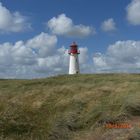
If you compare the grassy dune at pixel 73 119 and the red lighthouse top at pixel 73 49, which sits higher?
the red lighthouse top at pixel 73 49

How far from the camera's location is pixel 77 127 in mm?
12281

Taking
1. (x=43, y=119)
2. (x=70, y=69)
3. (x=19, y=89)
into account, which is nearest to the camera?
(x=43, y=119)

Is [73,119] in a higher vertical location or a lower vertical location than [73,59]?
lower

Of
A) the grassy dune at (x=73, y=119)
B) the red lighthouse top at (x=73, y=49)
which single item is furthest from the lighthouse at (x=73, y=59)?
the grassy dune at (x=73, y=119)

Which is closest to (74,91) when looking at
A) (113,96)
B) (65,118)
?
(113,96)

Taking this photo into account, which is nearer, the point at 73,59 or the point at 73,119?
the point at 73,119

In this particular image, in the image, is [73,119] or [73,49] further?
[73,49]

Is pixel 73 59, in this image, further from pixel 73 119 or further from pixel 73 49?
pixel 73 119

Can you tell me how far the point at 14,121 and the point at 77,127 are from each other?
2.16m

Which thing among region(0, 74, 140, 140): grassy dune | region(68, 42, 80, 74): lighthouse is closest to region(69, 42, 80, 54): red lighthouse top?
region(68, 42, 80, 74): lighthouse

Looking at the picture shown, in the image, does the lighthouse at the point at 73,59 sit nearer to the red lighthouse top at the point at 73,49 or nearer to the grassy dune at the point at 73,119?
the red lighthouse top at the point at 73,49

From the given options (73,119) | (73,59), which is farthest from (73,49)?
(73,119)

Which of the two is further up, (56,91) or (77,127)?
(56,91)

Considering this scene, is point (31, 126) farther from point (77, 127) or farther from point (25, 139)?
point (77, 127)
